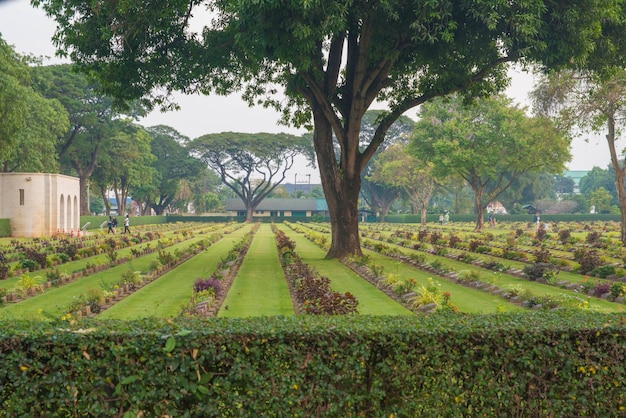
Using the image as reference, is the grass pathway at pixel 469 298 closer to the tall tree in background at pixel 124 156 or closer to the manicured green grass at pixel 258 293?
the manicured green grass at pixel 258 293

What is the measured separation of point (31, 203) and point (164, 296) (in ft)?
107

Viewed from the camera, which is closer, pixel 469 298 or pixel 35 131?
pixel 469 298

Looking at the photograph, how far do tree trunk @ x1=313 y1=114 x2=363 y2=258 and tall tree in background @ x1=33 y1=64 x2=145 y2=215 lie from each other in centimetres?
3957

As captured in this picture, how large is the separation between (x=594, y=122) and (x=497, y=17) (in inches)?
733

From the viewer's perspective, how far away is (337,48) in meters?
23.1

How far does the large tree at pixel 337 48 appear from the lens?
1642cm

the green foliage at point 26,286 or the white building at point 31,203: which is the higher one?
the white building at point 31,203

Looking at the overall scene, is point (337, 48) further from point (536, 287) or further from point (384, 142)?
point (384, 142)

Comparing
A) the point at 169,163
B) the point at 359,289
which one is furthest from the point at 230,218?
the point at 359,289

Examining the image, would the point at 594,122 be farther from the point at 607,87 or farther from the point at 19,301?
the point at 19,301

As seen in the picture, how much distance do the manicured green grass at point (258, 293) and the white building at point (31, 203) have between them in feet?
85.9

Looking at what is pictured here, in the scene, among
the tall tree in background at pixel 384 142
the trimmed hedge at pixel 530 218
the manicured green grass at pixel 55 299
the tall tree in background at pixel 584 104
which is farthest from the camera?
the tall tree in background at pixel 384 142

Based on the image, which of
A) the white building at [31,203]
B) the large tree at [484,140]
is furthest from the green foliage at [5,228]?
the large tree at [484,140]

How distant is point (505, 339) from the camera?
538 centimetres
